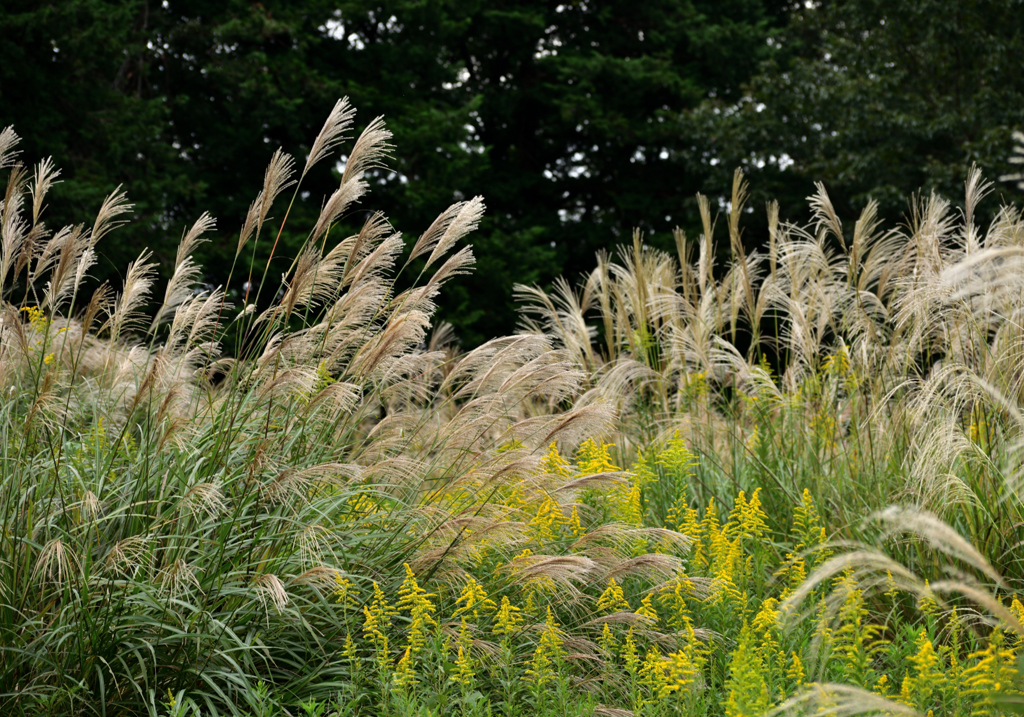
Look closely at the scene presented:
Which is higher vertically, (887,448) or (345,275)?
(345,275)

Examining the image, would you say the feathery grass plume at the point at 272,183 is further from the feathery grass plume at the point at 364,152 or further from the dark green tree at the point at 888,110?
the dark green tree at the point at 888,110

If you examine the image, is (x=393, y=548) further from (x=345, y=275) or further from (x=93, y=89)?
(x=93, y=89)

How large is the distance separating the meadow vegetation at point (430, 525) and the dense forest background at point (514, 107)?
10.5 meters

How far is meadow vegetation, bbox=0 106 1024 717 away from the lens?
309cm

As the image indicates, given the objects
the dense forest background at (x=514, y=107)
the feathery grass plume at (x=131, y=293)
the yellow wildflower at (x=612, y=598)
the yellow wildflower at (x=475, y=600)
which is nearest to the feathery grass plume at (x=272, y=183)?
the feathery grass plume at (x=131, y=293)

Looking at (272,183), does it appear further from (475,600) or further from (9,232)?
(475,600)

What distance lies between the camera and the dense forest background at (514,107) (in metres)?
14.4

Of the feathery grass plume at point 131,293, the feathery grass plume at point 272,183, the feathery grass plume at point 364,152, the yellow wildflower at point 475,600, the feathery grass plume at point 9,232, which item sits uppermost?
the feathery grass plume at point 364,152

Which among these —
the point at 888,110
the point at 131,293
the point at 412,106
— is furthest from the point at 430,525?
the point at 888,110

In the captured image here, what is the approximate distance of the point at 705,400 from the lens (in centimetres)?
591

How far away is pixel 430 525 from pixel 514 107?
57.6 feet

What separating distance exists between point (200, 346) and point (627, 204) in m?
16.3

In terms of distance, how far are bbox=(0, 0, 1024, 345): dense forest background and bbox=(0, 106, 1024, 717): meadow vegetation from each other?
10.5 metres

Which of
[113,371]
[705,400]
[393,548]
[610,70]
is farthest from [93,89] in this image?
[393,548]
